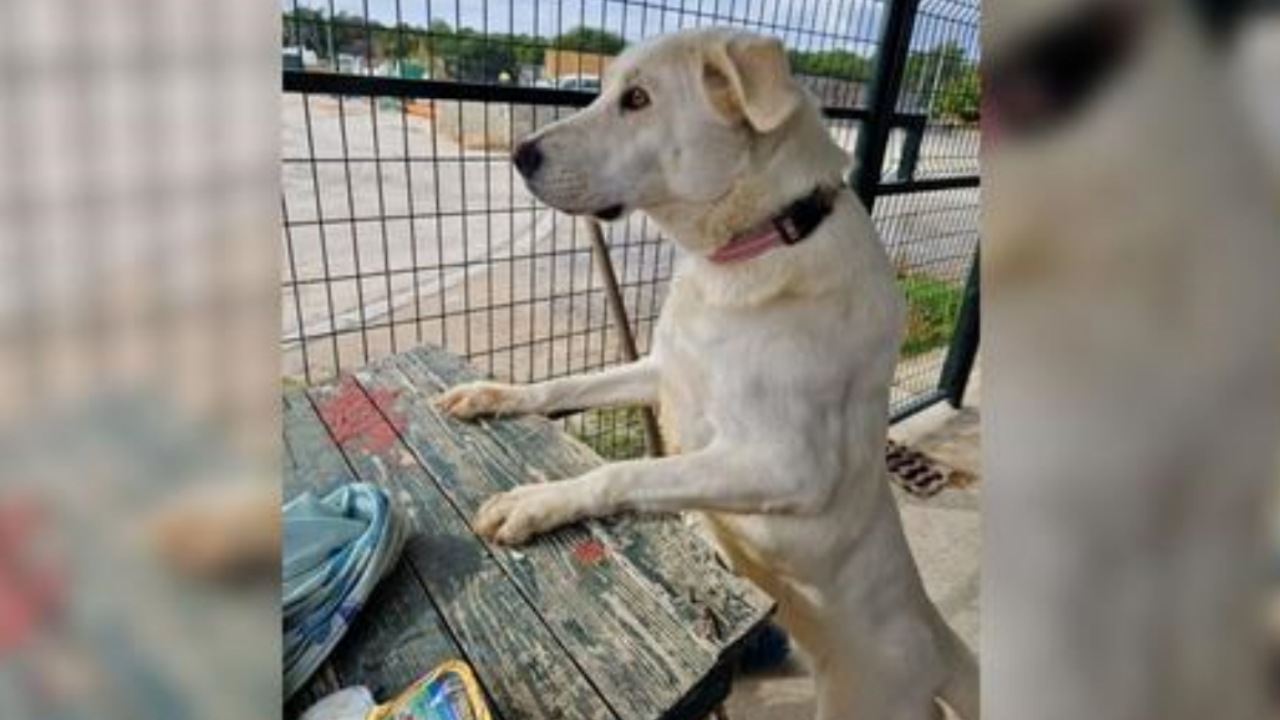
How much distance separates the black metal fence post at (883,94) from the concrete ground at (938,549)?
0.81 meters

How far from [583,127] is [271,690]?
4.13ft

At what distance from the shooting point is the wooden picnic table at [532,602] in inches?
32.8

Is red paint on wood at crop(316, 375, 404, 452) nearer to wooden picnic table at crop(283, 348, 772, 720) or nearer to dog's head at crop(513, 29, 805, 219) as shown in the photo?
wooden picnic table at crop(283, 348, 772, 720)

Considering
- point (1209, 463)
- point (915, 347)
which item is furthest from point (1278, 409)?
point (915, 347)

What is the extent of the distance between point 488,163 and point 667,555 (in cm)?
132

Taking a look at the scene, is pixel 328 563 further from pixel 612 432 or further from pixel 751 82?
pixel 612 432

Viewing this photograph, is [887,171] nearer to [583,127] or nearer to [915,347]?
[915,347]

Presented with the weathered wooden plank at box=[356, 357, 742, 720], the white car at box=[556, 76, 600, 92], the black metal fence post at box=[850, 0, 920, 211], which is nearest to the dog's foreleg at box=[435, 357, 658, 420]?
the weathered wooden plank at box=[356, 357, 742, 720]

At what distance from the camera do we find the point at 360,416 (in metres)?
1.39

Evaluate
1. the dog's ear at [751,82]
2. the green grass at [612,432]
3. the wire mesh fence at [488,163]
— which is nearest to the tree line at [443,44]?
the wire mesh fence at [488,163]

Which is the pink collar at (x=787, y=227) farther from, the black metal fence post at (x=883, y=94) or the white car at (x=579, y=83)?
the black metal fence post at (x=883, y=94)

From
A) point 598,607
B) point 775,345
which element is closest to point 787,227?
point 775,345

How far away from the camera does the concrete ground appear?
6.37 ft

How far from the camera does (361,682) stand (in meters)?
0.86
